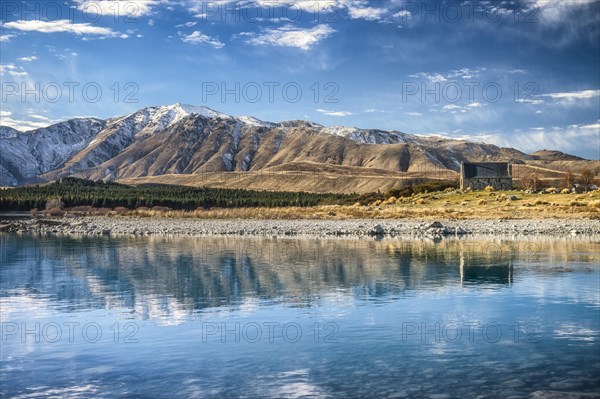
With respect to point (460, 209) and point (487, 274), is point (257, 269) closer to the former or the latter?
point (487, 274)

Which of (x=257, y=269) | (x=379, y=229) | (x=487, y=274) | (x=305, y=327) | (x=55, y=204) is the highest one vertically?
(x=55, y=204)

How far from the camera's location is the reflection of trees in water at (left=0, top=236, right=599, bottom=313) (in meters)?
22.2

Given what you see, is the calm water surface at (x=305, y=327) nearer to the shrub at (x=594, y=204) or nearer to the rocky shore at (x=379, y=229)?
the rocky shore at (x=379, y=229)

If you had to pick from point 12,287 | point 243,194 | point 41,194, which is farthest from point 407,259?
point 41,194

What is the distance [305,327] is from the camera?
55.0 ft

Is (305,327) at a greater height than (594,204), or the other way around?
(594,204)

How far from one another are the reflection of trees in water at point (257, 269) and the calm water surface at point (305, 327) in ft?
0.47

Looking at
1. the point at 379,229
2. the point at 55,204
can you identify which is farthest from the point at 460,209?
the point at 55,204

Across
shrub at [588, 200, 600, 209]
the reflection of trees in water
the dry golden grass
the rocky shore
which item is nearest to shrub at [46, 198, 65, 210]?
the dry golden grass

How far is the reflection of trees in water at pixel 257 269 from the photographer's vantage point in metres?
22.2

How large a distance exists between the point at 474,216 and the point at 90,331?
48.1 metres

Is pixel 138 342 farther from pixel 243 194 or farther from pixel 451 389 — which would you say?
pixel 243 194

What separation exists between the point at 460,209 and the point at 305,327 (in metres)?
49.8

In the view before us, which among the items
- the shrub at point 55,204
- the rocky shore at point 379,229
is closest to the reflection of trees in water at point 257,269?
the rocky shore at point 379,229
